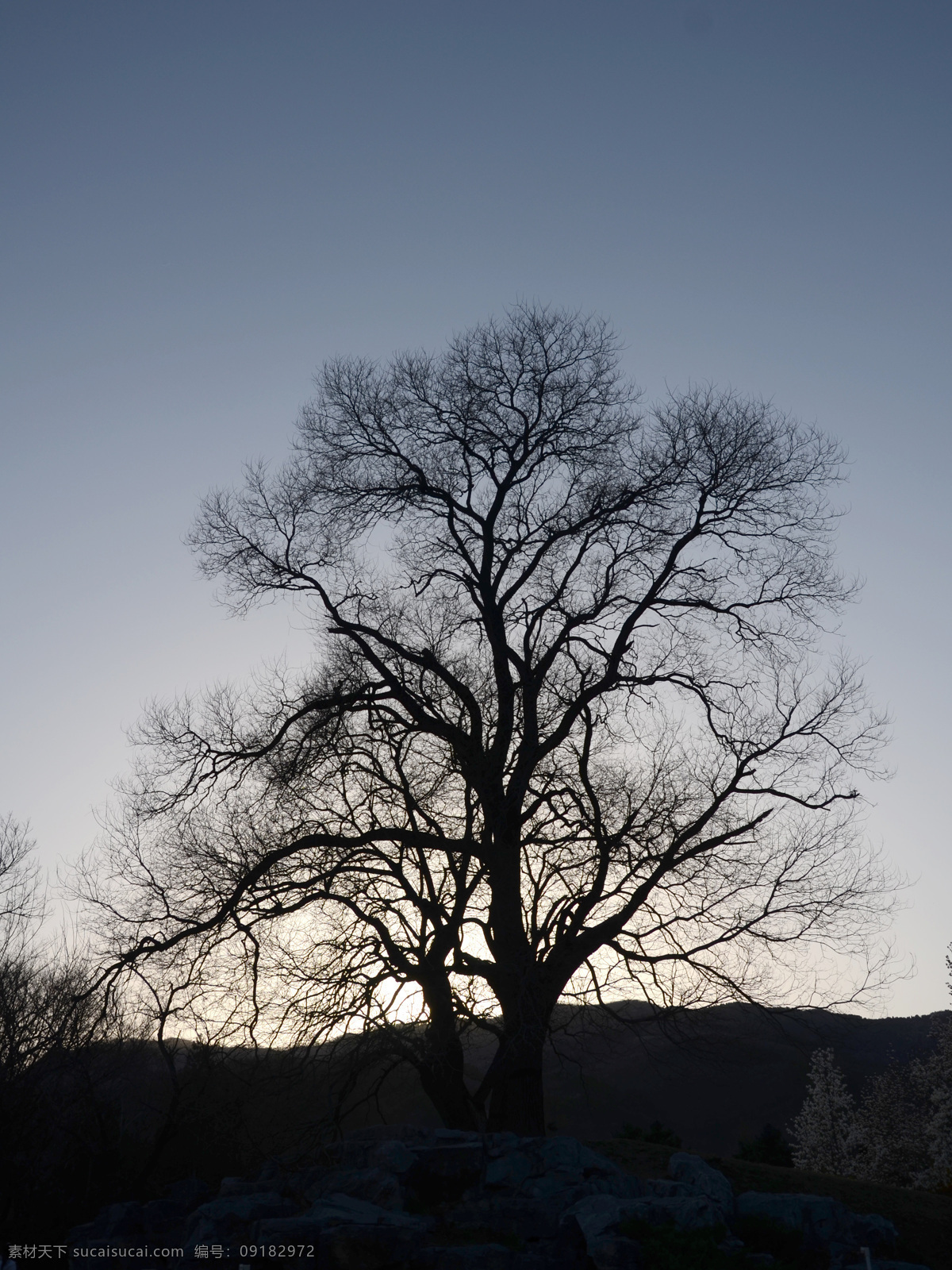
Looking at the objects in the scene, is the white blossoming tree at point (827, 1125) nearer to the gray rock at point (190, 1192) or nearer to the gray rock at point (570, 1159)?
the gray rock at point (570, 1159)

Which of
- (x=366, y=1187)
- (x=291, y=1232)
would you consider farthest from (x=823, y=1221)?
(x=291, y=1232)

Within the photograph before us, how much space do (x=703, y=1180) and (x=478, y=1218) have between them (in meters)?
3.11

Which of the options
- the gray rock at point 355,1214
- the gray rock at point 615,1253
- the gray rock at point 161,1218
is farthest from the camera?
the gray rock at point 161,1218

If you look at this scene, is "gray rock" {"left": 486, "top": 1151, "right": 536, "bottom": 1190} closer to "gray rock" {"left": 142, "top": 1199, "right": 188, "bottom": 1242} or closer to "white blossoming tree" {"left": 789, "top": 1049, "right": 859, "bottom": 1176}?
"gray rock" {"left": 142, "top": 1199, "right": 188, "bottom": 1242}

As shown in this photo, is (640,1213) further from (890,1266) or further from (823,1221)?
(890,1266)

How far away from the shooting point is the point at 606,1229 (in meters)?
9.96

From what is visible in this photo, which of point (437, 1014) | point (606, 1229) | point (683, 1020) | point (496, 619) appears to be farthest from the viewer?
Answer: point (496, 619)

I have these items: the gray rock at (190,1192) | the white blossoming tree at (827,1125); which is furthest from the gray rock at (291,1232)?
the white blossoming tree at (827,1125)

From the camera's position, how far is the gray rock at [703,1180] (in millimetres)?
11582

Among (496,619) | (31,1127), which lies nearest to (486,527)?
(496,619)

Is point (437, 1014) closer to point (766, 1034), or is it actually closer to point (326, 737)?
point (326, 737)

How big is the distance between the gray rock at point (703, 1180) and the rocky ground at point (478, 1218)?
0.09 feet

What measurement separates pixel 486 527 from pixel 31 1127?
37.7 ft

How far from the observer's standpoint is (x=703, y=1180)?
12.3 m
